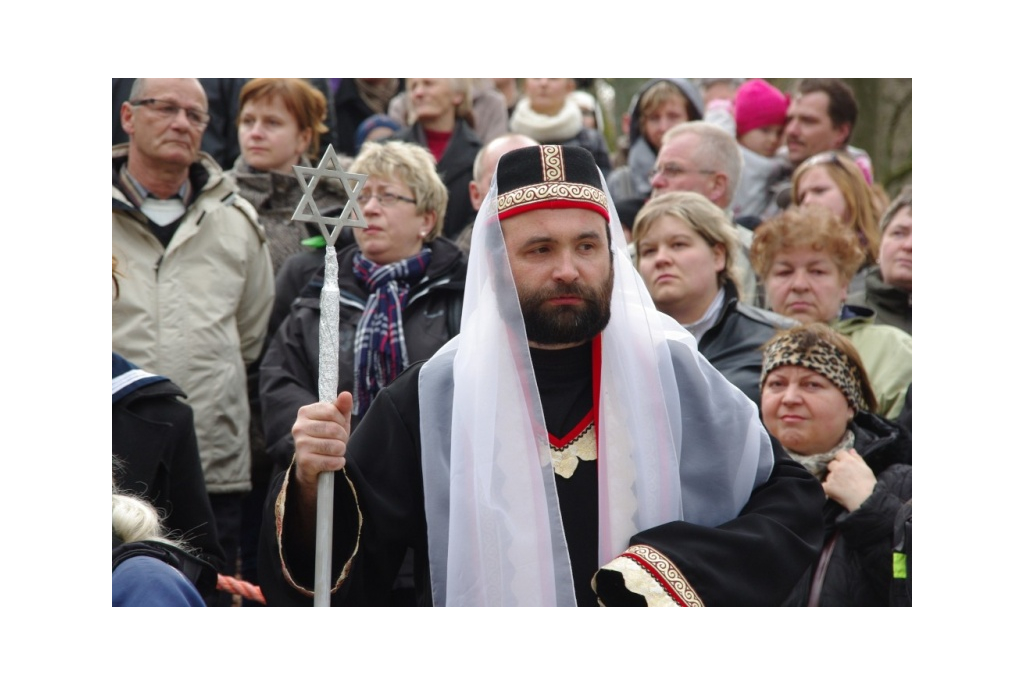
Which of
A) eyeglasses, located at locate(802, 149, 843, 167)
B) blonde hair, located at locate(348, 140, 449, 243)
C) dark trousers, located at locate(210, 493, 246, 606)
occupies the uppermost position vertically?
eyeglasses, located at locate(802, 149, 843, 167)

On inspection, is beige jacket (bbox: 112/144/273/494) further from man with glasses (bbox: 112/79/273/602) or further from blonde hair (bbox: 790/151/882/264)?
blonde hair (bbox: 790/151/882/264)

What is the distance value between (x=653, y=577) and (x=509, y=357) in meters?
0.76

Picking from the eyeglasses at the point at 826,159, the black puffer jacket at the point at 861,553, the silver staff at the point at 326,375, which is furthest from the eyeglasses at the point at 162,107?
the black puffer jacket at the point at 861,553

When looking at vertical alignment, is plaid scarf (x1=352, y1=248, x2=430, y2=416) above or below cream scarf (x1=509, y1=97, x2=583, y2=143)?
below

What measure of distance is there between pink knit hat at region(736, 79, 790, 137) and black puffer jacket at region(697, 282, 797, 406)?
99.3 inches

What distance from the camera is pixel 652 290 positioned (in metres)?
5.51

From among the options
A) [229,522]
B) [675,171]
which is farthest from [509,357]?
[675,171]

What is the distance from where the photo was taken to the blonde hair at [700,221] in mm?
5633

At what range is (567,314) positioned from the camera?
3.95 metres

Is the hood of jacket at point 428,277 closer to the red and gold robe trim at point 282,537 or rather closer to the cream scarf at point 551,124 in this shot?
the red and gold robe trim at point 282,537

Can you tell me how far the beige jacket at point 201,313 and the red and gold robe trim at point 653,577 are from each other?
2.51m

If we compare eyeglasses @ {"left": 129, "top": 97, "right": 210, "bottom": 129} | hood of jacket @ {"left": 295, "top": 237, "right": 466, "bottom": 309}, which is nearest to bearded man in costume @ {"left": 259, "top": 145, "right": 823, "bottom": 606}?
hood of jacket @ {"left": 295, "top": 237, "right": 466, "bottom": 309}

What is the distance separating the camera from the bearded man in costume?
148 inches

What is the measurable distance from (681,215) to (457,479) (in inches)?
86.6
